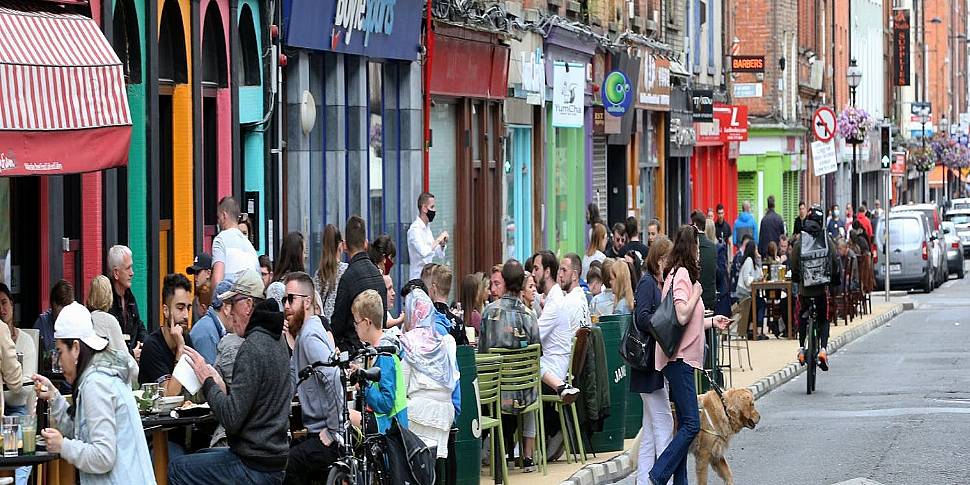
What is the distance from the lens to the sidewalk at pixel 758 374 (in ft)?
47.1

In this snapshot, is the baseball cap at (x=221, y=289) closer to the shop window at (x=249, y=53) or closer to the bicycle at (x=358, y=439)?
the bicycle at (x=358, y=439)

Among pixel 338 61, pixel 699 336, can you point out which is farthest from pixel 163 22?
pixel 699 336

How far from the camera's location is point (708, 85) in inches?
1847

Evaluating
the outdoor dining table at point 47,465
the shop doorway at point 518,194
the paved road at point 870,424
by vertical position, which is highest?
the shop doorway at point 518,194

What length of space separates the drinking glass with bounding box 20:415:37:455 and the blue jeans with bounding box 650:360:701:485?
190 inches

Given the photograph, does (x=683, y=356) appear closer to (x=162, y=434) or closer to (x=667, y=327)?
(x=667, y=327)

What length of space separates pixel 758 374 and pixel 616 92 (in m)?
12.3

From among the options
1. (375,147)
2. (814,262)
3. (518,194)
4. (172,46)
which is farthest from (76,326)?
(518,194)

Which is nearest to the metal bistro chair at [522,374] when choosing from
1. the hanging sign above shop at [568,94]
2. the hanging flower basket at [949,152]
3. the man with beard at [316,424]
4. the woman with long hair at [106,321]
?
the woman with long hair at [106,321]

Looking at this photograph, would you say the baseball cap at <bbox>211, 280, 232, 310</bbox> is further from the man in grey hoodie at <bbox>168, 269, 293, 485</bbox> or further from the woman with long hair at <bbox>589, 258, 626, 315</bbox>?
the woman with long hair at <bbox>589, 258, 626, 315</bbox>

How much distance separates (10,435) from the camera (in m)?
9.34

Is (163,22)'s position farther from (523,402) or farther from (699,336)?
(699,336)

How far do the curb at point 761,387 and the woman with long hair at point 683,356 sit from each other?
1170 millimetres

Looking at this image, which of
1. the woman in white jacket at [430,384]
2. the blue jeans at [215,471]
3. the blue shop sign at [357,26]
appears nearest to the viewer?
the blue jeans at [215,471]
